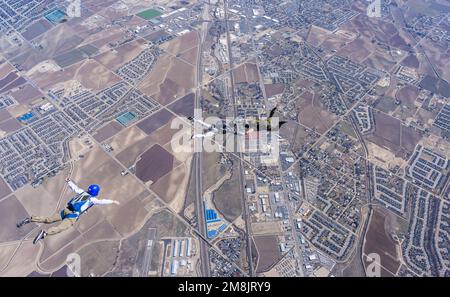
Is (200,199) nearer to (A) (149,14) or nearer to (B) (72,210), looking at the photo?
(B) (72,210)

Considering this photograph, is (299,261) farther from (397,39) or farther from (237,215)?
(397,39)

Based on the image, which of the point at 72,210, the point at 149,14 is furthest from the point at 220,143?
the point at 149,14

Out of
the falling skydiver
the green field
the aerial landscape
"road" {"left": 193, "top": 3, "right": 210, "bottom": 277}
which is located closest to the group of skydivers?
the falling skydiver

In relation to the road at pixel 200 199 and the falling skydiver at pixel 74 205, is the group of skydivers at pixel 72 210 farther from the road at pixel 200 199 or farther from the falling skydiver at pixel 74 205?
the road at pixel 200 199

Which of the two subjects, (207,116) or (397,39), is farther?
(397,39)
